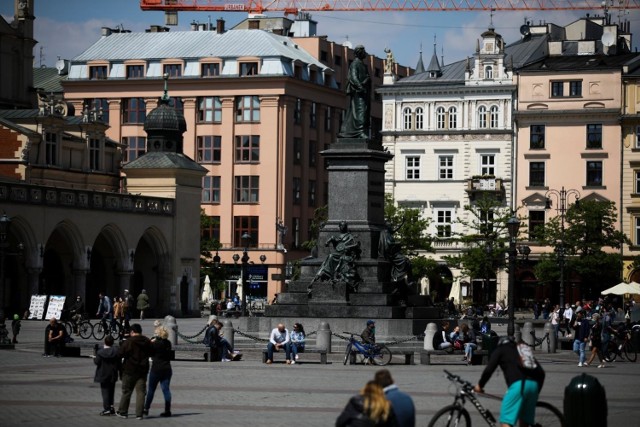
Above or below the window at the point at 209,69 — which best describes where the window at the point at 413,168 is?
below

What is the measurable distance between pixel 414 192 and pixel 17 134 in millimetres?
28941

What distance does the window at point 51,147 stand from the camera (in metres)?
88.9

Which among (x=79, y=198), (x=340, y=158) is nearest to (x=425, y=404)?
(x=340, y=158)

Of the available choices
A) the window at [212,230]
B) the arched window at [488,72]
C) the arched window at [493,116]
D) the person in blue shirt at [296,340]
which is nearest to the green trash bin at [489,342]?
the person in blue shirt at [296,340]

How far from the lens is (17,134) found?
86.5m

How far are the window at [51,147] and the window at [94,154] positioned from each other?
4517mm

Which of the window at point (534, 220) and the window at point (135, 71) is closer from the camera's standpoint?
the window at point (534, 220)

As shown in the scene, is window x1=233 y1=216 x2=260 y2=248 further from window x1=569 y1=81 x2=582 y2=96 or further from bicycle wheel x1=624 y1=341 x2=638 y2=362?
bicycle wheel x1=624 y1=341 x2=638 y2=362

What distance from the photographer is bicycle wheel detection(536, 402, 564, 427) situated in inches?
872

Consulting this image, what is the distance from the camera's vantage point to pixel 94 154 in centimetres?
9506

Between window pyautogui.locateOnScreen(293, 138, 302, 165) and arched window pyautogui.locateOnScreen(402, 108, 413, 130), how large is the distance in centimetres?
1190

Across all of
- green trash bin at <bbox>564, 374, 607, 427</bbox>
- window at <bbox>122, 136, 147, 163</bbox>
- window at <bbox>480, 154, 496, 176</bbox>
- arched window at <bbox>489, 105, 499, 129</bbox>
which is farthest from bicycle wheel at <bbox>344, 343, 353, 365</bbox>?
window at <bbox>122, 136, 147, 163</bbox>

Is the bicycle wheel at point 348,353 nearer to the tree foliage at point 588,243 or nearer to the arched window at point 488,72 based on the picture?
the tree foliage at point 588,243

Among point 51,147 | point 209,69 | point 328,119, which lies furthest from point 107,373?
point 328,119
